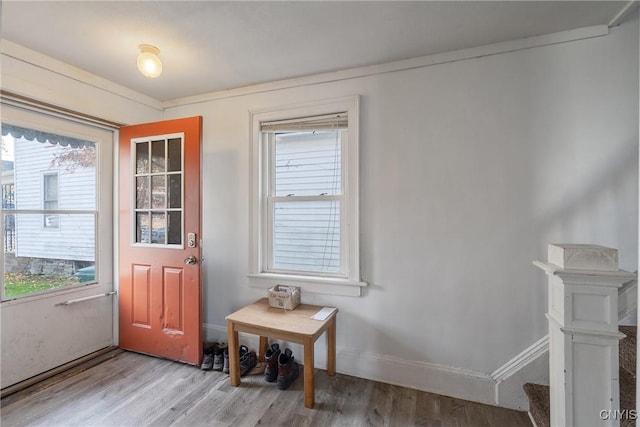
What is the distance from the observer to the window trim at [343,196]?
220cm

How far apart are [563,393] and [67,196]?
3.41 m

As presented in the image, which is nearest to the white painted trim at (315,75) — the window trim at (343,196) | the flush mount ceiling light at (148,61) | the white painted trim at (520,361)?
the window trim at (343,196)

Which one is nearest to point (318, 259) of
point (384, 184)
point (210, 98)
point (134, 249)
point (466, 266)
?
point (384, 184)

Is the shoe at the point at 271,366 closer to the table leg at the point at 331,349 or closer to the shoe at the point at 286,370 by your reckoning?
the shoe at the point at 286,370

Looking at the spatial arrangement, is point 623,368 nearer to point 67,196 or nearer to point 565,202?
point 565,202

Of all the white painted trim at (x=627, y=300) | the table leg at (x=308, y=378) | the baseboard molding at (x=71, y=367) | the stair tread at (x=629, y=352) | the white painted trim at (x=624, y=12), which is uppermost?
the white painted trim at (x=624, y=12)

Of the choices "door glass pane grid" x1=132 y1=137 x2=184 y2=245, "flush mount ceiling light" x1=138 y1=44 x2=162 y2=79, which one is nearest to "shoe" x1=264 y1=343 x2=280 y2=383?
"door glass pane grid" x1=132 y1=137 x2=184 y2=245

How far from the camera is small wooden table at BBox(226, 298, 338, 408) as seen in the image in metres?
1.84

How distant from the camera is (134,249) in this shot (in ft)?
8.21

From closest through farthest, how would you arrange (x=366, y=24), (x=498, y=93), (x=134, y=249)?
1. (x=366, y=24)
2. (x=498, y=93)
3. (x=134, y=249)

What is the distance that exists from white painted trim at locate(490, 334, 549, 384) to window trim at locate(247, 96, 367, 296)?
41.1 inches

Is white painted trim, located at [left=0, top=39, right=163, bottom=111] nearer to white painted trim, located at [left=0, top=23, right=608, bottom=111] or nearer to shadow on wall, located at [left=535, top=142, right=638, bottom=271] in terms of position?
white painted trim, located at [left=0, top=23, right=608, bottom=111]

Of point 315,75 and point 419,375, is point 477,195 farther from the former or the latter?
point 315,75

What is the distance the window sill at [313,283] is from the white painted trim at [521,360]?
3.43 feet
